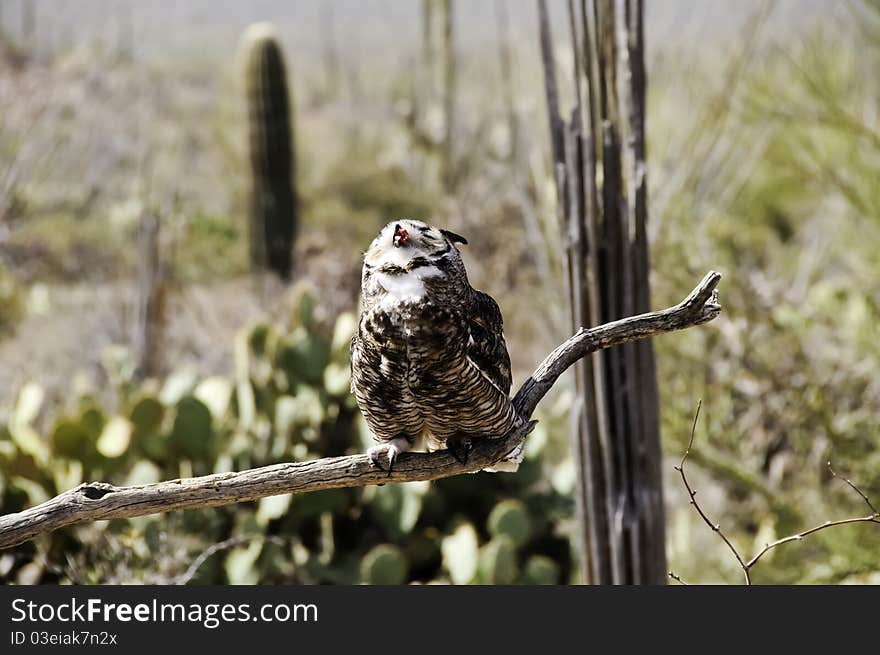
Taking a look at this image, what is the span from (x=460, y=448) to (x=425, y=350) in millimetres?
323

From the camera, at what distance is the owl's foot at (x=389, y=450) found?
159cm

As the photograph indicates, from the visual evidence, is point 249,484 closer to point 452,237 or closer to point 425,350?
point 425,350

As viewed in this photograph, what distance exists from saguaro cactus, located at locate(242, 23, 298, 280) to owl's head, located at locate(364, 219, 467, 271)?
768 cm

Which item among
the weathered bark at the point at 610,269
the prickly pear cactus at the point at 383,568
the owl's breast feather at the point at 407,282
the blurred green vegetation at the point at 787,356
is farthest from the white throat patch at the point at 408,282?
the blurred green vegetation at the point at 787,356

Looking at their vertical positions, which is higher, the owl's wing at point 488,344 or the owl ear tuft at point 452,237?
the owl ear tuft at point 452,237

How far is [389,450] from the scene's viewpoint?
1692 millimetres

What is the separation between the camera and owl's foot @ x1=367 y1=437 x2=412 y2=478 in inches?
62.7

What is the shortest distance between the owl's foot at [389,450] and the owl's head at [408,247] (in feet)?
1.26

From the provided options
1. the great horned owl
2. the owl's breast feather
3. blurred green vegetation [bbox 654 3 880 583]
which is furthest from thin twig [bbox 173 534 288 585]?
blurred green vegetation [bbox 654 3 880 583]

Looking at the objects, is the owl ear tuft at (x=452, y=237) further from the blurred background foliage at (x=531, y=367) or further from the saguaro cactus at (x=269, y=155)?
the saguaro cactus at (x=269, y=155)

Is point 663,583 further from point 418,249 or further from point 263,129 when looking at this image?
point 263,129

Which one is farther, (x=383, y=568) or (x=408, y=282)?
(x=383, y=568)

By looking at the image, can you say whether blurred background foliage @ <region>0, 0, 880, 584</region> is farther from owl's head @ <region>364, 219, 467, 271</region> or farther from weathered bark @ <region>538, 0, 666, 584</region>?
owl's head @ <region>364, 219, 467, 271</region>

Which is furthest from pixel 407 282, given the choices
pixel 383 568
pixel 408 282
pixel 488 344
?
pixel 383 568
